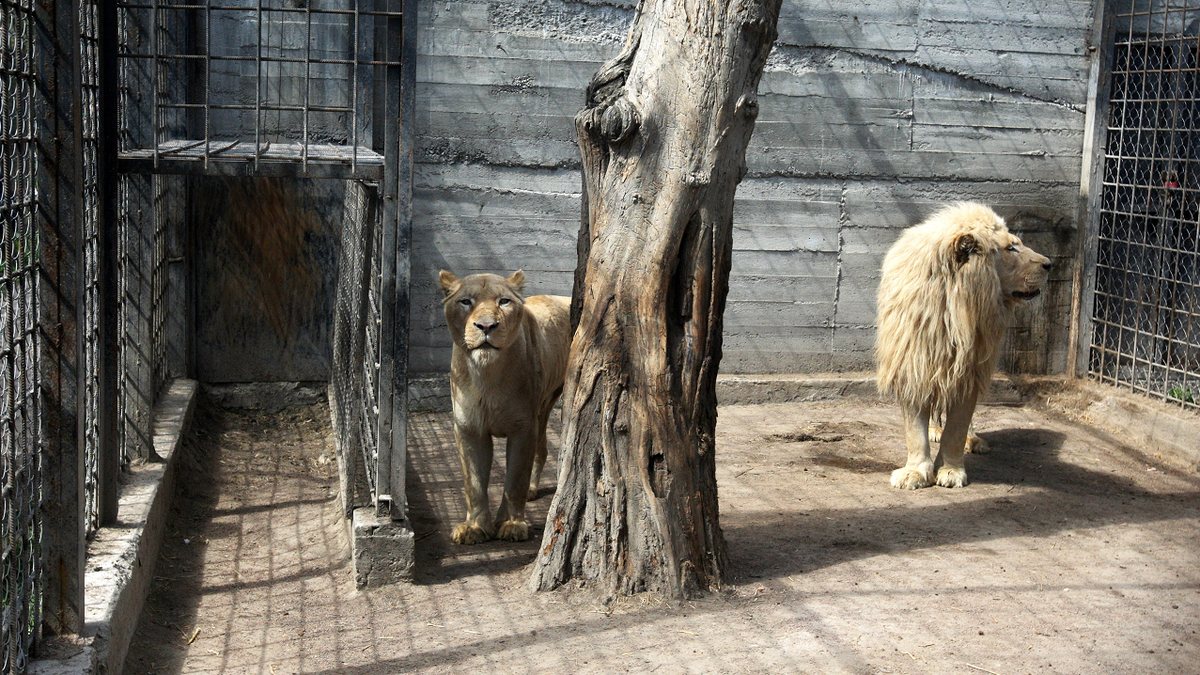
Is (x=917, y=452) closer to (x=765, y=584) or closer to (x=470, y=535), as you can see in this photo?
(x=765, y=584)

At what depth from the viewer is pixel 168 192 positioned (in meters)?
7.43

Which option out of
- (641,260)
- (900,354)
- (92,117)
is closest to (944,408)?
(900,354)

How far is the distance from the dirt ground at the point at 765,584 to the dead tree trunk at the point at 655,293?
0.83ft

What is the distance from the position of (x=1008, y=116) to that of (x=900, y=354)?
326 cm

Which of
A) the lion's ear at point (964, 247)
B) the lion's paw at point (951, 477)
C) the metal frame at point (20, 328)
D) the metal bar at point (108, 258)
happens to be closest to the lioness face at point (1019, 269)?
the lion's ear at point (964, 247)

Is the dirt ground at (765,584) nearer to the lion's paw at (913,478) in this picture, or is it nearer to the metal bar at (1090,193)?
the lion's paw at (913,478)

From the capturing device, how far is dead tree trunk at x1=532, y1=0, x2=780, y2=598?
446 centimetres

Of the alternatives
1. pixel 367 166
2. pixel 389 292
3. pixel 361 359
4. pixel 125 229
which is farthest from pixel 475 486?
pixel 125 229

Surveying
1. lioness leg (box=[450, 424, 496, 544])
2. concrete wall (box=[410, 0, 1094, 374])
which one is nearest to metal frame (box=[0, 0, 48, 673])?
lioness leg (box=[450, 424, 496, 544])

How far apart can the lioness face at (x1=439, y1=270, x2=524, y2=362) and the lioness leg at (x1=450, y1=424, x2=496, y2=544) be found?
1.60ft

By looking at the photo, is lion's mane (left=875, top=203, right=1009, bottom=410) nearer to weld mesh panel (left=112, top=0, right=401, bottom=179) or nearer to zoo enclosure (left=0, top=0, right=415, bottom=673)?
zoo enclosure (left=0, top=0, right=415, bottom=673)

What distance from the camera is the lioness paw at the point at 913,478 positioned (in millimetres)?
6516

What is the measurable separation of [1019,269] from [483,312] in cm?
350

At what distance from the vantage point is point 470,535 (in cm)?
537
